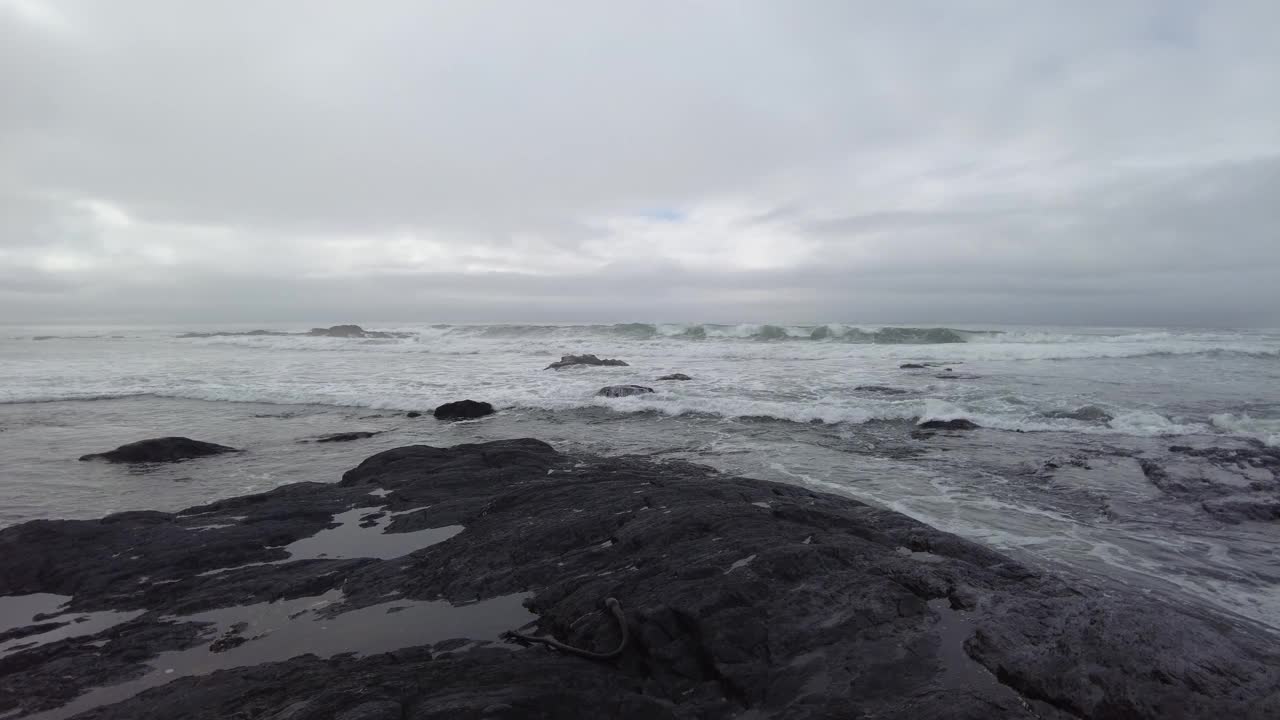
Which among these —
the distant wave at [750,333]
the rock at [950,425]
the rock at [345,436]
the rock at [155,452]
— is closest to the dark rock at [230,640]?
the rock at [155,452]

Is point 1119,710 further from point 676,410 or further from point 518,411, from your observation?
point 518,411

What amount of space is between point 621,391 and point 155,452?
10237mm

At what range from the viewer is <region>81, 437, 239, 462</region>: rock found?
9133 millimetres

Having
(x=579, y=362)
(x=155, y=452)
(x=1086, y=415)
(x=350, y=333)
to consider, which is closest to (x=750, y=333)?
(x=579, y=362)

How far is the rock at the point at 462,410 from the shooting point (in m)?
13.6

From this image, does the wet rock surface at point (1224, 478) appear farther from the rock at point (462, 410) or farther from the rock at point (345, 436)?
the rock at point (345, 436)

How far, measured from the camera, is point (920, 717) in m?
2.72

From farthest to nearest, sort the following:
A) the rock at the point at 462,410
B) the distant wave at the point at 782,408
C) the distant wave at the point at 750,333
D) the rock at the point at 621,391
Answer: the distant wave at the point at 750,333, the rock at the point at 621,391, the rock at the point at 462,410, the distant wave at the point at 782,408

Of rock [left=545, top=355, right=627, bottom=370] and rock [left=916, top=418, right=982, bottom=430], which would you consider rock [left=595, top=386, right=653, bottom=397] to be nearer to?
rock [left=916, top=418, right=982, bottom=430]

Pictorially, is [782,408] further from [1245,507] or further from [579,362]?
[579,362]

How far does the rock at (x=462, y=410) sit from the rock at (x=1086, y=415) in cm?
1303

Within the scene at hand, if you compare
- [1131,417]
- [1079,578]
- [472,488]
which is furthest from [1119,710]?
[1131,417]

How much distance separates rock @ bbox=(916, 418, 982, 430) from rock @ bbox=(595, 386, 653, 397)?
23.8 feet

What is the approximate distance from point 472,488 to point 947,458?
7.36m
